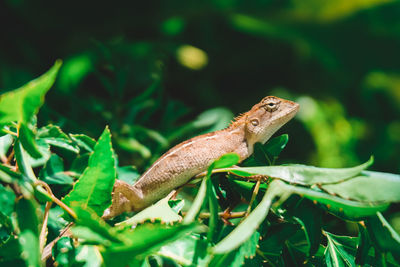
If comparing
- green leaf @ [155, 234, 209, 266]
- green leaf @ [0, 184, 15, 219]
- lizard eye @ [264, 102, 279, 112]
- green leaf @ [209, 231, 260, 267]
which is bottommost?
green leaf @ [0, 184, 15, 219]

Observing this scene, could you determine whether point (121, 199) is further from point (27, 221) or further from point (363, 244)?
point (363, 244)

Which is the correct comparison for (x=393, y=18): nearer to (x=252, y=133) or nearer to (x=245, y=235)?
(x=252, y=133)

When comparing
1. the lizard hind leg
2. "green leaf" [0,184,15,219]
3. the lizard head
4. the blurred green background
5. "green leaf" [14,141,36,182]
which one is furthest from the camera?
the blurred green background

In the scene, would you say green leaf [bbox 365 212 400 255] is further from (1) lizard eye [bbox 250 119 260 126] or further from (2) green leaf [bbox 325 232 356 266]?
(1) lizard eye [bbox 250 119 260 126]

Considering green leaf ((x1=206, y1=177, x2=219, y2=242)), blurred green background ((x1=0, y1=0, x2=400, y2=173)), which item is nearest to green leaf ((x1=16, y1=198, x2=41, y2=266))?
green leaf ((x1=206, y1=177, x2=219, y2=242))

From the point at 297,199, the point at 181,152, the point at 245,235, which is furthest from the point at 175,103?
the point at 245,235

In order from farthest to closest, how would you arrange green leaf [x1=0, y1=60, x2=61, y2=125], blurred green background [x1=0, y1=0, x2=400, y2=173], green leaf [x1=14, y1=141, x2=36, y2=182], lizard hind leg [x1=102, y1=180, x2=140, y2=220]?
blurred green background [x1=0, y1=0, x2=400, y2=173] → lizard hind leg [x1=102, y1=180, x2=140, y2=220] → green leaf [x1=14, y1=141, x2=36, y2=182] → green leaf [x1=0, y1=60, x2=61, y2=125]
